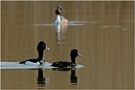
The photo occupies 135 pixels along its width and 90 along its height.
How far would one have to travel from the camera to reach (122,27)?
31766 millimetres

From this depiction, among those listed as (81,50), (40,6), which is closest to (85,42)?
(81,50)

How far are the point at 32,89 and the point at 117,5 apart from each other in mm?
37582

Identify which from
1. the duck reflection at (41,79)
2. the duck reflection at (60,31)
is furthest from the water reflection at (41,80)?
the duck reflection at (60,31)

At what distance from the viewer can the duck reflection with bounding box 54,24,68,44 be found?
26.9m

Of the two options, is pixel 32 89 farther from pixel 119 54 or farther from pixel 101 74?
pixel 119 54

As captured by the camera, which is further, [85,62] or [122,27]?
[122,27]

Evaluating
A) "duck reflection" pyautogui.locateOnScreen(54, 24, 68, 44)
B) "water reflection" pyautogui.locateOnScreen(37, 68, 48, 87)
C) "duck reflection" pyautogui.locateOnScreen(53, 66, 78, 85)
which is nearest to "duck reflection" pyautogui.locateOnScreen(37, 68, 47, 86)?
"water reflection" pyautogui.locateOnScreen(37, 68, 48, 87)

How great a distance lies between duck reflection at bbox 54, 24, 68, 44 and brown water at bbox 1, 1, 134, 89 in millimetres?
39

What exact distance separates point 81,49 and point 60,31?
29.0ft

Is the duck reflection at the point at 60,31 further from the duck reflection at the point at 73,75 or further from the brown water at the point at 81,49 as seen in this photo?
the duck reflection at the point at 73,75

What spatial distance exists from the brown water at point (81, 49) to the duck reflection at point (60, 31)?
0.04 metres

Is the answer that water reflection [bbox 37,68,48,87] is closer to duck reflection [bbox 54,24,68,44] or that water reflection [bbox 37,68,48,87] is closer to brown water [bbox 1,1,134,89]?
brown water [bbox 1,1,134,89]

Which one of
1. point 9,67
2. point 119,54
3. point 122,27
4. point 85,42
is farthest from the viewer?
point 122,27

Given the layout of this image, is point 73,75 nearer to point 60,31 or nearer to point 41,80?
point 41,80
